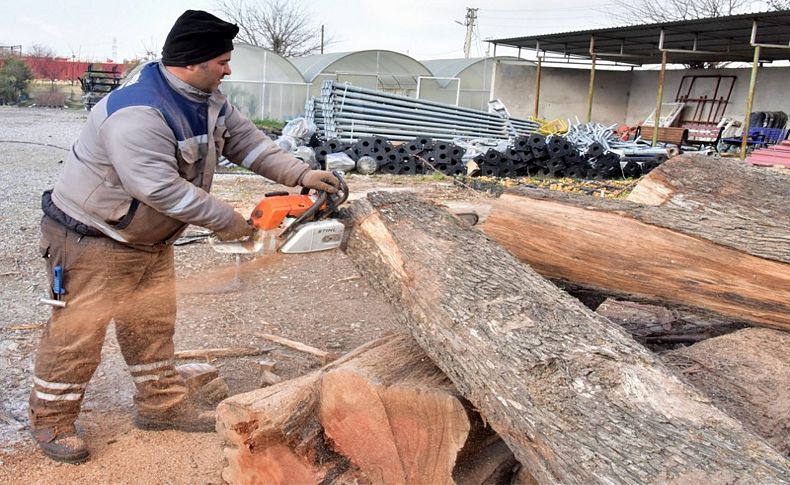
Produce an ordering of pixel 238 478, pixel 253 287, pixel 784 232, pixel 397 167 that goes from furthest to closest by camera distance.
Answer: pixel 397 167 → pixel 253 287 → pixel 784 232 → pixel 238 478

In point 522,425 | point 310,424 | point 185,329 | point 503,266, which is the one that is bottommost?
point 185,329

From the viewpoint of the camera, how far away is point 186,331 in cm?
425

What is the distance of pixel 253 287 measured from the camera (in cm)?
520

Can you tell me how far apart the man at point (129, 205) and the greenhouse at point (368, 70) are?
17.5 metres

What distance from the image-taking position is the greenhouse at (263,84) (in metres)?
17.6

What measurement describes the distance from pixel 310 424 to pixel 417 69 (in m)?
21.5

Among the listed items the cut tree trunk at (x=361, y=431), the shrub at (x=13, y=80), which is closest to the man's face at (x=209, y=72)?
the cut tree trunk at (x=361, y=431)

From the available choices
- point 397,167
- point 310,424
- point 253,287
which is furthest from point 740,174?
point 397,167

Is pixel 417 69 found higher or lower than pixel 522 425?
higher

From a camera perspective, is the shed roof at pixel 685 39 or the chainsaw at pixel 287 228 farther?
the shed roof at pixel 685 39

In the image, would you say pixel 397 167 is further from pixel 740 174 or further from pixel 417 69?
pixel 417 69

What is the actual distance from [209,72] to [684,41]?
18.6 metres

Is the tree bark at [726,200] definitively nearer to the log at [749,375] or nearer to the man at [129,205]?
the log at [749,375]

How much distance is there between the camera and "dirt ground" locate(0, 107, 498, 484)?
278cm
